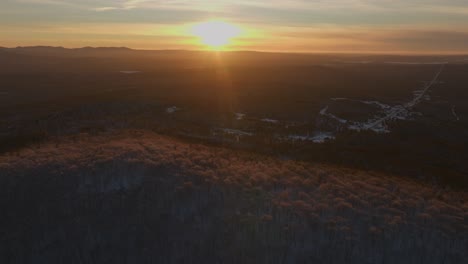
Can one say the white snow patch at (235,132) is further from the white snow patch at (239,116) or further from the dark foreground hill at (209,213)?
the dark foreground hill at (209,213)

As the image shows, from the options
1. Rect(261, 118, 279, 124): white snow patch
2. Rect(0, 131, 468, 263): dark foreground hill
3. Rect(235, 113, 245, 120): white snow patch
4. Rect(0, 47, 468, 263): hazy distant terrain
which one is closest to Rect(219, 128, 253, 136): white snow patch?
Rect(0, 47, 468, 263): hazy distant terrain

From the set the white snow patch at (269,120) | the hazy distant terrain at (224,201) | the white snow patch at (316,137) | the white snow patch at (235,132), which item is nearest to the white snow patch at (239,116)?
the white snow patch at (269,120)

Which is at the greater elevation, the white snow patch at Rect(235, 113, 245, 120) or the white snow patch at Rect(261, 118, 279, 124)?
the white snow patch at Rect(235, 113, 245, 120)

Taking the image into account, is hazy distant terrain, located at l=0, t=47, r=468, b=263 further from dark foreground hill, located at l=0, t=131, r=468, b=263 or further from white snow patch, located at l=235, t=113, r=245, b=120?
white snow patch, located at l=235, t=113, r=245, b=120

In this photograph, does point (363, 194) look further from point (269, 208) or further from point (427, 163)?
point (427, 163)

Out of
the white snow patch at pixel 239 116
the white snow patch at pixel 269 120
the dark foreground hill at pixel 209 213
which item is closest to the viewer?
the dark foreground hill at pixel 209 213

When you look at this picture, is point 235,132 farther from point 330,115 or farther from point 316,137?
point 330,115

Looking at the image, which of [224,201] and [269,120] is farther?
[269,120]

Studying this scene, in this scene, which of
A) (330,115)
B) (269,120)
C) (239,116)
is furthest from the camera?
(330,115)

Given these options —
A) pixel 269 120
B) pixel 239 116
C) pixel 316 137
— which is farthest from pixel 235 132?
pixel 239 116
